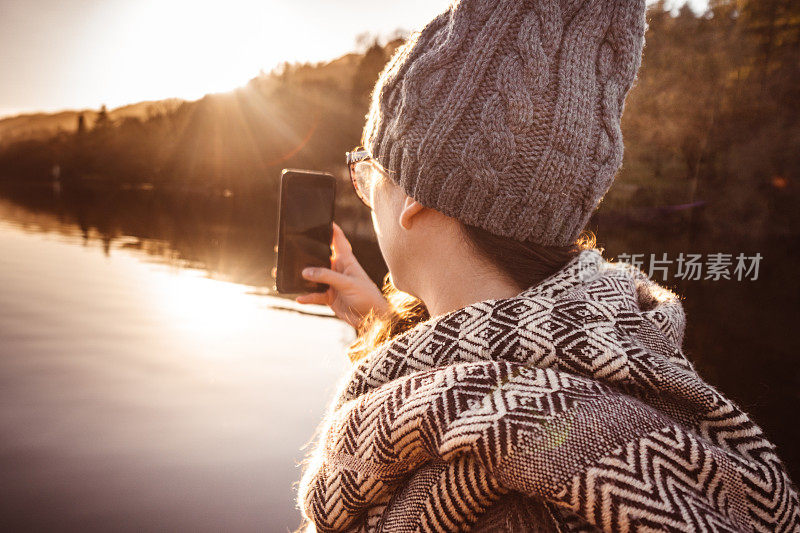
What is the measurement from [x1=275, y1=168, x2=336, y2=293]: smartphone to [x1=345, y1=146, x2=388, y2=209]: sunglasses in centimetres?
40

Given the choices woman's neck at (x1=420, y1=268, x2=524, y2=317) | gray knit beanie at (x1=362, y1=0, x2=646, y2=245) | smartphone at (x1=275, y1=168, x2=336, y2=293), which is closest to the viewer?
gray knit beanie at (x1=362, y1=0, x2=646, y2=245)

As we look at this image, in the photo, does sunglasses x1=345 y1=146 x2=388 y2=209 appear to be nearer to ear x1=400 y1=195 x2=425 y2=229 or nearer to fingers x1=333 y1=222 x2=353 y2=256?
ear x1=400 y1=195 x2=425 y2=229

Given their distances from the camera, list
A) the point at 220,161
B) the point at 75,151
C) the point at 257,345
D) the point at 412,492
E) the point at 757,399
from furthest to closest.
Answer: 1. the point at 75,151
2. the point at 220,161
3. the point at 257,345
4. the point at 757,399
5. the point at 412,492

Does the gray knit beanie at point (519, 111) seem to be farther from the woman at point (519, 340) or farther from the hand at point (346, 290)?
the hand at point (346, 290)

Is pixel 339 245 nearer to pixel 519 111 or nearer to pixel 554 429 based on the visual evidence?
pixel 519 111

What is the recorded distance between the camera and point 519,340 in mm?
1146

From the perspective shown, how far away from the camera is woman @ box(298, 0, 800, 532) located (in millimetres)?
926

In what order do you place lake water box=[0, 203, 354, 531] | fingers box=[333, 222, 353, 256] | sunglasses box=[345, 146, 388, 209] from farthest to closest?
1. lake water box=[0, 203, 354, 531]
2. fingers box=[333, 222, 353, 256]
3. sunglasses box=[345, 146, 388, 209]

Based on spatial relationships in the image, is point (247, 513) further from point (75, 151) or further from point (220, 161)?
point (75, 151)

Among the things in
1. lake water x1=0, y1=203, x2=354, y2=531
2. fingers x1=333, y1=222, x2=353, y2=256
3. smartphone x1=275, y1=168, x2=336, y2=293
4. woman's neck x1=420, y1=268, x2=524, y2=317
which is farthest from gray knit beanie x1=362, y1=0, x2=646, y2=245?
lake water x1=0, y1=203, x2=354, y2=531

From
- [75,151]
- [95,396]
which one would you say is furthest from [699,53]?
[75,151]

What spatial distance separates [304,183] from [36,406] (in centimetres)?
655

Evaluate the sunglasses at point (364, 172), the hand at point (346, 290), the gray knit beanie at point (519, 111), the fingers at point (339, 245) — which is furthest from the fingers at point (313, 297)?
the gray knit beanie at point (519, 111)

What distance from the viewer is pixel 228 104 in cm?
7938
